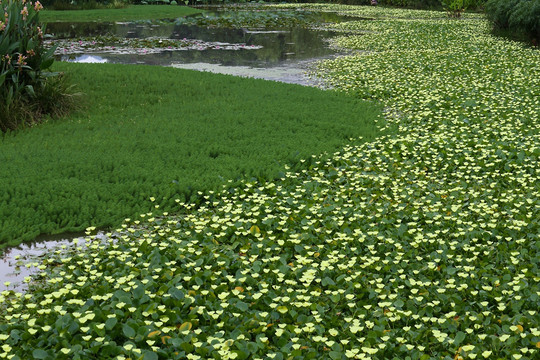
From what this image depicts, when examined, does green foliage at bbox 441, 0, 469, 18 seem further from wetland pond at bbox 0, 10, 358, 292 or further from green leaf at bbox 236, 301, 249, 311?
green leaf at bbox 236, 301, 249, 311

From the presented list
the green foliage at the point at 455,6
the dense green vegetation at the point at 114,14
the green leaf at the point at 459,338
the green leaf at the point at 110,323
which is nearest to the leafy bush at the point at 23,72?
the green leaf at the point at 110,323

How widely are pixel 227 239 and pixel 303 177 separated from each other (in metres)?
2.35

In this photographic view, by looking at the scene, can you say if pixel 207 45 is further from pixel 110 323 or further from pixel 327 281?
pixel 110 323

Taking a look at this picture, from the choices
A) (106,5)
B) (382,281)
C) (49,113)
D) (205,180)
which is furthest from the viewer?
(106,5)

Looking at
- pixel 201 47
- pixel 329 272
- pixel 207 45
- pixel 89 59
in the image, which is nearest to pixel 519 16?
pixel 207 45

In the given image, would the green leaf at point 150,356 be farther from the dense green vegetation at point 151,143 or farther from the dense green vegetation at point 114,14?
the dense green vegetation at point 114,14

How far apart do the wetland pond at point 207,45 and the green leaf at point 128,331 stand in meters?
8.45

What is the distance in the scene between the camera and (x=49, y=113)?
10.6m

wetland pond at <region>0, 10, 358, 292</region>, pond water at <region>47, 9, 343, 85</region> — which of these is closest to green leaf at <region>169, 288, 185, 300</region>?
wetland pond at <region>0, 10, 358, 292</region>

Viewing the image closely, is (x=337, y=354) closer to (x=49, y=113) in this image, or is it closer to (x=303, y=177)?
(x=303, y=177)

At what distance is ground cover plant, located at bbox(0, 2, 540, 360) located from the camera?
4.49 meters

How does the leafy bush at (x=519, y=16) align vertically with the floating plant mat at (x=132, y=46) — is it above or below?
above

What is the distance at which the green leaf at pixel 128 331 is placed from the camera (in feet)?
14.6

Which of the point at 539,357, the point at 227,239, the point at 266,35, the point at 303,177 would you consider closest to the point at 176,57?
the point at 266,35
